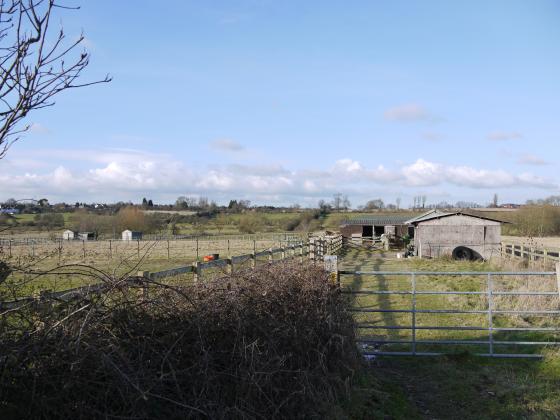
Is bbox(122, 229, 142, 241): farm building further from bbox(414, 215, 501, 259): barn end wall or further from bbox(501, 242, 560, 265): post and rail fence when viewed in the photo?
bbox(501, 242, 560, 265): post and rail fence

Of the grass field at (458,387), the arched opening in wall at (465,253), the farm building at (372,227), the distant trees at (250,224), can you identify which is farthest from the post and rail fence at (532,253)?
the distant trees at (250,224)

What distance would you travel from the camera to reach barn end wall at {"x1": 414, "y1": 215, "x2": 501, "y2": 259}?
33531 mm

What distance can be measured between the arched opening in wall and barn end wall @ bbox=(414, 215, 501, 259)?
0.68ft

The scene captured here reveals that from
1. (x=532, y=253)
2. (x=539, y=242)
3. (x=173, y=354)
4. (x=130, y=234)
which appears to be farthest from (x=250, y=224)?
(x=173, y=354)

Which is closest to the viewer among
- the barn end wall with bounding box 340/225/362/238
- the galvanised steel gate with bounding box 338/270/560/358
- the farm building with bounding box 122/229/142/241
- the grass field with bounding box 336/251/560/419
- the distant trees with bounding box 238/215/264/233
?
the grass field with bounding box 336/251/560/419

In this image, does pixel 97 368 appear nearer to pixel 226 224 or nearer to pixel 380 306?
pixel 380 306

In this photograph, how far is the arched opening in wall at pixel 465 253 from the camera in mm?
33312

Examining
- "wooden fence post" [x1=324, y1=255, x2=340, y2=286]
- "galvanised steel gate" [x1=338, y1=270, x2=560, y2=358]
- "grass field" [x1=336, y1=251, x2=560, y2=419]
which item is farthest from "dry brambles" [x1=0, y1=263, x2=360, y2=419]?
"galvanised steel gate" [x1=338, y1=270, x2=560, y2=358]

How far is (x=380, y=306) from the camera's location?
1327 centimetres

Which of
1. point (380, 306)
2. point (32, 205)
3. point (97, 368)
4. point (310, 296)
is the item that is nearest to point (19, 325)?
point (97, 368)

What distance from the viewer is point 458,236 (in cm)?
3441

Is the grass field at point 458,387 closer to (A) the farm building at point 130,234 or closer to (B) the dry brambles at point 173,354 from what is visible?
(B) the dry brambles at point 173,354

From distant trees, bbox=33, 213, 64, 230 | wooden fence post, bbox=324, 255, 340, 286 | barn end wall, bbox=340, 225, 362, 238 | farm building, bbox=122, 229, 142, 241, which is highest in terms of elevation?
distant trees, bbox=33, 213, 64, 230

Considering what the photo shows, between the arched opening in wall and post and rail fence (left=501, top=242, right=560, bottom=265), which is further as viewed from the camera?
the arched opening in wall
